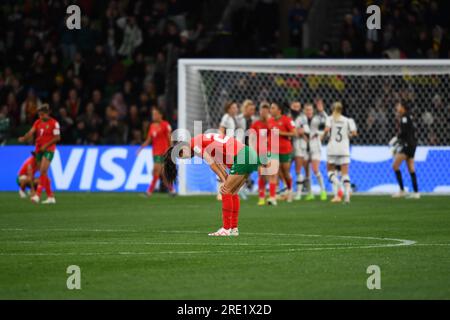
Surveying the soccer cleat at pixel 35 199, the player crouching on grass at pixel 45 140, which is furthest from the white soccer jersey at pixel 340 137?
the soccer cleat at pixel 35 199

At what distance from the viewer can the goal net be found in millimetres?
28250

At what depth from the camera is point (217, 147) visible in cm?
1570

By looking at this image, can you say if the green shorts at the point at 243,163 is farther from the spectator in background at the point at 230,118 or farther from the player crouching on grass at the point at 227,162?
the spectator in background at the point at 230,118

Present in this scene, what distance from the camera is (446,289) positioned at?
1003cm

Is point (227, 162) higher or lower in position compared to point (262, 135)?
lower

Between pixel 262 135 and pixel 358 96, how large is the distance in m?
6.32

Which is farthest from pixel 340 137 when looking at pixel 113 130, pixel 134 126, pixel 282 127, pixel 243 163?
pixel 243 163

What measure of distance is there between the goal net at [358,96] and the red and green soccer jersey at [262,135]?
3478 mm

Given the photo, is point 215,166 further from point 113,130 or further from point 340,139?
point 113,130

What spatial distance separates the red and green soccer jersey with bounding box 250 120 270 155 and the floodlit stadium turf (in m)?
2.66

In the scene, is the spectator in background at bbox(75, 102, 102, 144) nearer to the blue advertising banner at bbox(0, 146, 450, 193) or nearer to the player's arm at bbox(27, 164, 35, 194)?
the blue advertising banner at bbox(0, 146, 450, 193)

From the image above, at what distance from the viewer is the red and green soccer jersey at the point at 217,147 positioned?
611 inches

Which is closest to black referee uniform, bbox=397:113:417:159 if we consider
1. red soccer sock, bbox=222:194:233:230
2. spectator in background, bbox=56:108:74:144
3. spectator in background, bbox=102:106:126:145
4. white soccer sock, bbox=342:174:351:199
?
white soccer sock, bbox=342:174:351:199

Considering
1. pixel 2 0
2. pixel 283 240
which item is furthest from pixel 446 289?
pixel 2 0
